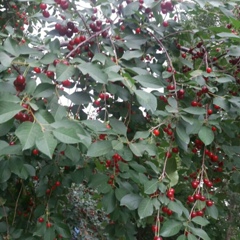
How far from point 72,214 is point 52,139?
2940mm

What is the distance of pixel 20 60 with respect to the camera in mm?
1251

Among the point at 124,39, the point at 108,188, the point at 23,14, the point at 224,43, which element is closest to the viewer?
the point at 108,188

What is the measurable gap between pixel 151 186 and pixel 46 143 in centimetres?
55

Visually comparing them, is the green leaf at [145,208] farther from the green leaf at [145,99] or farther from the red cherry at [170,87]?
the red cherry at [170,87]

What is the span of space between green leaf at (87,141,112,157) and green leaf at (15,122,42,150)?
366 millimetres

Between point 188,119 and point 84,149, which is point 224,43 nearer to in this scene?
point 188,119

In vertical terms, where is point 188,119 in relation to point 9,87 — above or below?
below

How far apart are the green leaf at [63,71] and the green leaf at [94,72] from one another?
0.10 ft

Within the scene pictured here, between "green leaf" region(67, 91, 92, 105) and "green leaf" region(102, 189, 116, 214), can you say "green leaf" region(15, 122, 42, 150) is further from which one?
"green leaf" region(102, 189, 116, 214)

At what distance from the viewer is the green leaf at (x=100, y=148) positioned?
1.30 meters

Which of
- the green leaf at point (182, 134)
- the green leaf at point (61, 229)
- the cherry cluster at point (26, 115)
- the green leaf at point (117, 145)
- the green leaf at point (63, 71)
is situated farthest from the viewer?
the green leaf at point (61, 229)

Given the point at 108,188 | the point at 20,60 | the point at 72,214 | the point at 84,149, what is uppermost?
the point at 20,60

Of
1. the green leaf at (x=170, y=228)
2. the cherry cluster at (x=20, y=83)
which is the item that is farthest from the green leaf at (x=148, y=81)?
the green leaf at (x=170, y=228)

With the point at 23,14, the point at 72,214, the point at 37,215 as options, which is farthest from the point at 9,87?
the point at 72,214
